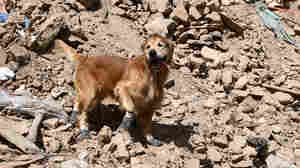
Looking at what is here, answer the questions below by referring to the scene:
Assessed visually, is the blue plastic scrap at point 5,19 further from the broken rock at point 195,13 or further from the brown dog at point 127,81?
the broken rock at point 195,13

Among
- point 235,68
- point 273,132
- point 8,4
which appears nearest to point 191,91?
point 235,68

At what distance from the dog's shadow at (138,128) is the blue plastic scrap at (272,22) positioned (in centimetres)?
480

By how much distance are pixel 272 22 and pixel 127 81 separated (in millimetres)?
6061

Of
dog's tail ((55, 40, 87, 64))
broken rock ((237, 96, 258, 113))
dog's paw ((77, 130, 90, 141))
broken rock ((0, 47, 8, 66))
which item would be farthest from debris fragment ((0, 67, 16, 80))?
broken rock ((237, 96, 258, 113))

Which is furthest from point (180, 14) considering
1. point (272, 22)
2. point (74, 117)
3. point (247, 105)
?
point (74, 117)

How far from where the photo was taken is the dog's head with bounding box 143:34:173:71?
19.4ft

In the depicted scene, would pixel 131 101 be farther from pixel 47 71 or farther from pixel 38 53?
pixel 38 53

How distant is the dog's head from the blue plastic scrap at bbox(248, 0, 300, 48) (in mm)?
5213

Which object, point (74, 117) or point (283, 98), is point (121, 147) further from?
point (283, 98)

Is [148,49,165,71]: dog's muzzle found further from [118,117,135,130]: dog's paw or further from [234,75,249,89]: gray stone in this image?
[234,75,249,89]: gray stone

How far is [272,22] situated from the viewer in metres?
10.5

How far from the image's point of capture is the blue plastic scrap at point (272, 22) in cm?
1021

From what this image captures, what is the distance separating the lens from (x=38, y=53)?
288 inches

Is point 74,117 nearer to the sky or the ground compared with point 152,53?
nearer to the ground
